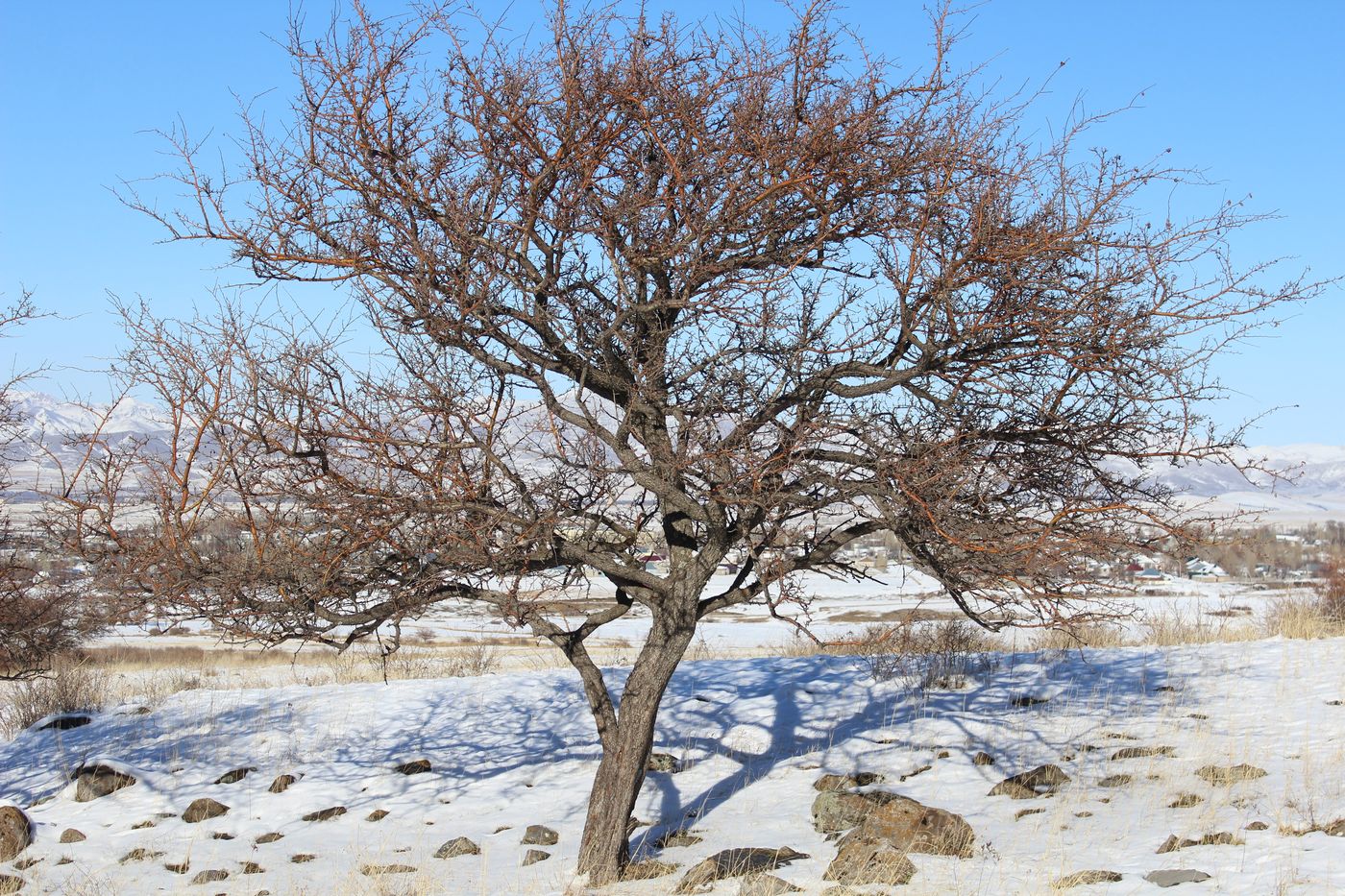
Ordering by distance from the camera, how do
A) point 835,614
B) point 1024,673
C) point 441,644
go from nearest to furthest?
point 1024,673
point 441,644
point 835,614

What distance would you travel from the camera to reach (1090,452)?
7.26 metres

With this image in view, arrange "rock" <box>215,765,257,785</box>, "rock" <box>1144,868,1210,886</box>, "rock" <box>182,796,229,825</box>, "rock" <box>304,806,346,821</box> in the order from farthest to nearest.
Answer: "rock" <box>215,765,257,785</box> < "rock" <box>182,796,229,825</box> < "rock" <box>304,806,346,821</box> < "rock" <box>1144,868,1210,886</box>

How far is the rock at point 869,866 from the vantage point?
6320 millimetres

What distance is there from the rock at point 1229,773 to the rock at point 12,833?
9602 mm

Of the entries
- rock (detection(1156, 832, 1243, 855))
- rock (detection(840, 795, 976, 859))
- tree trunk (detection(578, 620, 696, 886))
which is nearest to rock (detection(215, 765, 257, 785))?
tree trunk (detection(578, 620, 696, 886))

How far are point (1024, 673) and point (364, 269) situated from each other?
8.45 m

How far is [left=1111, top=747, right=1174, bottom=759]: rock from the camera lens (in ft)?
28.5

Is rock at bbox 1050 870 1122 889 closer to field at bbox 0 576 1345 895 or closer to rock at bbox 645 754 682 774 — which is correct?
field at bbox 0 576 1345 895

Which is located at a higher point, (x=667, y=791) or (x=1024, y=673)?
(x=1024, y=673)

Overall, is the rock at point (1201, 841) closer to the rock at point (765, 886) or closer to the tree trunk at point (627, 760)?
the rock at point (765, 886)

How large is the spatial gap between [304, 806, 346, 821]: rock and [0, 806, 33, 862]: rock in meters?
2.28

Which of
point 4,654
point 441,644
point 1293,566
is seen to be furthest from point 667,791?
point 1293,566

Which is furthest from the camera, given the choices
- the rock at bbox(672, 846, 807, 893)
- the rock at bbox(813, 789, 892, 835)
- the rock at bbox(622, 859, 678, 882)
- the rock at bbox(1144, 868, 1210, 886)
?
the rock at bbox(813, 789, 892, 835)

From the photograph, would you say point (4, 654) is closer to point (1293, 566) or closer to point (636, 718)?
point (636, 718)
